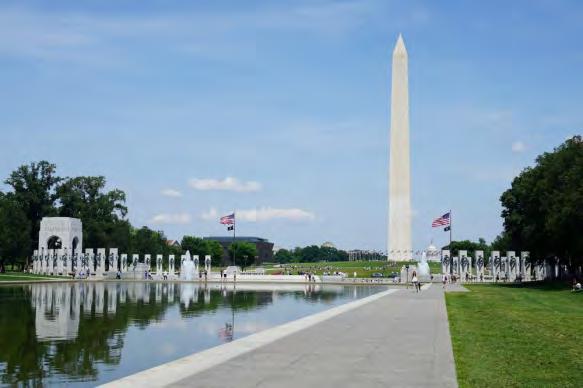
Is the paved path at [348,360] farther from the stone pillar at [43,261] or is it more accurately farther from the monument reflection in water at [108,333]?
the stone pillar at [43,261]

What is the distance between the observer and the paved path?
10.6m

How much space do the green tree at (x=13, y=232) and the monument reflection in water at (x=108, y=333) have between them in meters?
48.2

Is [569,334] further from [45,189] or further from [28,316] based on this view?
[45,189]

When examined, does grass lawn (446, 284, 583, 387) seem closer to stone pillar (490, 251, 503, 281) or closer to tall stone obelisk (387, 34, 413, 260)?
stone pillar (490, 251, 503, 281)

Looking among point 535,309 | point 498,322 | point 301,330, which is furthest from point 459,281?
point 301,330

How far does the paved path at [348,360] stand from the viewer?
10.6 meters

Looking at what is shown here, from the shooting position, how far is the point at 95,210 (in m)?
95.0

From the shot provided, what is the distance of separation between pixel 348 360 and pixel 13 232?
72965 mm

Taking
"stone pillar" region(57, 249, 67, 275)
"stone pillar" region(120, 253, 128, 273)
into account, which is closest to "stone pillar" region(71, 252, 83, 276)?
"stone pillar" region(57, 249, 67, 275)

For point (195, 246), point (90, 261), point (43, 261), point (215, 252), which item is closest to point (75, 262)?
point (90, 261)

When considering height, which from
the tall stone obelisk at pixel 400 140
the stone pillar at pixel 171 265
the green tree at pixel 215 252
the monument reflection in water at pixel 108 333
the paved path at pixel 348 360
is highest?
the tall stone obelisk at pixel 400 140

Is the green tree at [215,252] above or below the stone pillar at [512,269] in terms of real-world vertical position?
above

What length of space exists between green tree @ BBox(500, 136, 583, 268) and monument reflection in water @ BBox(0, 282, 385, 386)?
71.6ft

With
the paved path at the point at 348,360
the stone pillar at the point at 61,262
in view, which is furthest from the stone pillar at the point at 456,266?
the paved path at the point at 348,360
